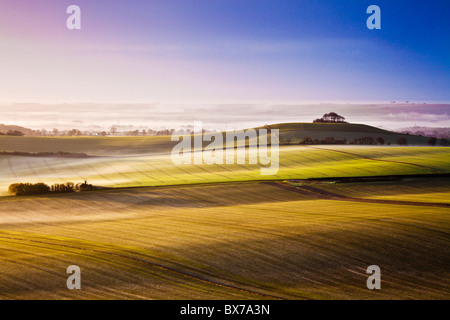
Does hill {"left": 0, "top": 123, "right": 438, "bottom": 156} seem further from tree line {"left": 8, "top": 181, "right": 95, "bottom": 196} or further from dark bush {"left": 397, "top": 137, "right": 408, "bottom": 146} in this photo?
tree line {"left": 8, "top": 181, "right": 95, "bottom": 196}

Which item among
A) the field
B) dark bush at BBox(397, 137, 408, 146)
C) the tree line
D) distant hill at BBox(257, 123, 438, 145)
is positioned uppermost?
distant hill at BBox(257, 123, 438, 145)

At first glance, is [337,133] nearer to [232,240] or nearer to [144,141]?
[144,141]

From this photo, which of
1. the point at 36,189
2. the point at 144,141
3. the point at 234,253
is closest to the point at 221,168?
the point at 36,189

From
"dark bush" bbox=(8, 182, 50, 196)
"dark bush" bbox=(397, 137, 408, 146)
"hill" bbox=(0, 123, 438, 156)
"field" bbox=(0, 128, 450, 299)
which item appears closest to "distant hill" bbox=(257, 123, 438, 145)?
"hill" bbox=(0, 123, 438, 156)

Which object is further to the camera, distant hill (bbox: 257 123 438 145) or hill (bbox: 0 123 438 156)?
distant hill (bbox: 257 123 438 145)

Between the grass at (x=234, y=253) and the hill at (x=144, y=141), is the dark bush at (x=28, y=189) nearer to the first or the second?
the grass at (x=234, y=253)

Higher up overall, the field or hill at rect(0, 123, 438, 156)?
hill at rect(0, 123, 438, 156)
